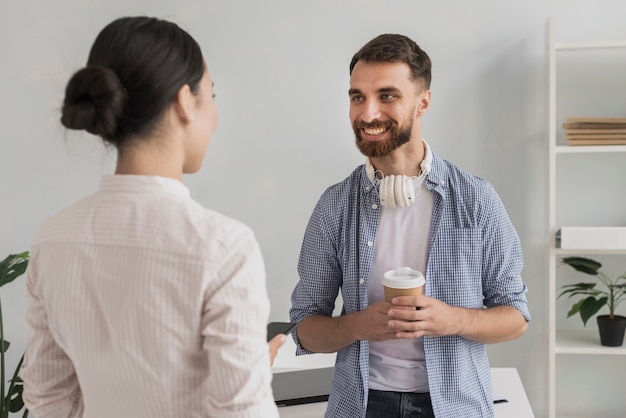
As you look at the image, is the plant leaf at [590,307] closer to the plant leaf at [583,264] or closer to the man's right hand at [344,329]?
the plant leaf at [583,264]

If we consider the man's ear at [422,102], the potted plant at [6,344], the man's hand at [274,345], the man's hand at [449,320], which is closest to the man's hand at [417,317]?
the man's hand at [449,320]

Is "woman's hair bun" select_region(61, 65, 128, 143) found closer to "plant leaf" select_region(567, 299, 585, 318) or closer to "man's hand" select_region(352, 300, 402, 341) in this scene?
"man's hand" select_region(352, 300, 402, 341)

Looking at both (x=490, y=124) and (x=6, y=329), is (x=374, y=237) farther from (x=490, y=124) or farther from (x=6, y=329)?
(x=6, y=329)

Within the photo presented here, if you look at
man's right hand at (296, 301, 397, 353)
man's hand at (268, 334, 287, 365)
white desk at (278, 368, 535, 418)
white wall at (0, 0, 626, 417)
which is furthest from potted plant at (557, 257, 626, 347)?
man's hand at (268, 334, 287, 365)

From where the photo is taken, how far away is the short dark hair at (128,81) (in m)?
1.06

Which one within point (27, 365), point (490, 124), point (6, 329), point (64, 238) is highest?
point (490, 124)

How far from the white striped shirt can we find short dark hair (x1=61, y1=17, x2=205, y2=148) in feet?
0.29

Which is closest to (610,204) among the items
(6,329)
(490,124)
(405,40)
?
(490,124)

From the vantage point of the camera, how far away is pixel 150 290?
40.2 inches

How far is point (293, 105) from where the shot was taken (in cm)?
323

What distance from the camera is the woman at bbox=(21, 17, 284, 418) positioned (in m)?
1.01

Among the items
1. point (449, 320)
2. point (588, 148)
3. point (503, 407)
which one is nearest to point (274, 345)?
point (449, 320)

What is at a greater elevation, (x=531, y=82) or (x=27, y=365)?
(x=531, y=82)

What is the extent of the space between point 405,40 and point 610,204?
5.43ft
